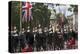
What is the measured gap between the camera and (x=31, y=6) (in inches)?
48.1

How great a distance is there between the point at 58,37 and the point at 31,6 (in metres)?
0.32

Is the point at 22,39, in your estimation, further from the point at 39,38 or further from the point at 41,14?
the point at 41,14

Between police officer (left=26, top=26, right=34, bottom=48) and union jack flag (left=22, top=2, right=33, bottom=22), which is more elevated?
union jack flag (left=22, top=2, right=33, bottom=22)

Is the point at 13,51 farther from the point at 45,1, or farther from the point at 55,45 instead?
the point at 45,1

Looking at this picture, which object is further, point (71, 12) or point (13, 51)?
point (71, 12)

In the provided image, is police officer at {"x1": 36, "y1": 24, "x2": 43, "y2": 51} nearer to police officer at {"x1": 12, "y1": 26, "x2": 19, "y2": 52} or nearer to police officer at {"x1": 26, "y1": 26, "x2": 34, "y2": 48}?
police officer at {"x1": 26, "y1": 26, "x2": 34, "y2": 48}

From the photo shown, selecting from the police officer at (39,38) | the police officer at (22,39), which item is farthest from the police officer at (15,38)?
the police officer at (39,38)

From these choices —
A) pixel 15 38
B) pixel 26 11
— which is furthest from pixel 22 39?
pixel 26 11

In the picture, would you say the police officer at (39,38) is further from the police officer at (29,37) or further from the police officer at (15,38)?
the police officer at (15,38)

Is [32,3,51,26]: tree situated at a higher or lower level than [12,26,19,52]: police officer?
higher

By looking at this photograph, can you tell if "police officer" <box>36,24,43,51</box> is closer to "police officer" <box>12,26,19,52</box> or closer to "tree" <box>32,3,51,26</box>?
"tree" <box>32,3,51,26</box>

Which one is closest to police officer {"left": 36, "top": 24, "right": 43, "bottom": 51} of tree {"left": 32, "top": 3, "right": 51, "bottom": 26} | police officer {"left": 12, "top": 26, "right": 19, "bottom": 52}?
tree {"left": 32, "top": 3, "right": 51, "bottom": 26}

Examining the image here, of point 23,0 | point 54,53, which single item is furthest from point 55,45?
point 23,0

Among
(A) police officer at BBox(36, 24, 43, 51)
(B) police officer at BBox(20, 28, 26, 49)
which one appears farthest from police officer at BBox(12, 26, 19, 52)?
(A) police officer at BBox(36, 24, 43, 51)
